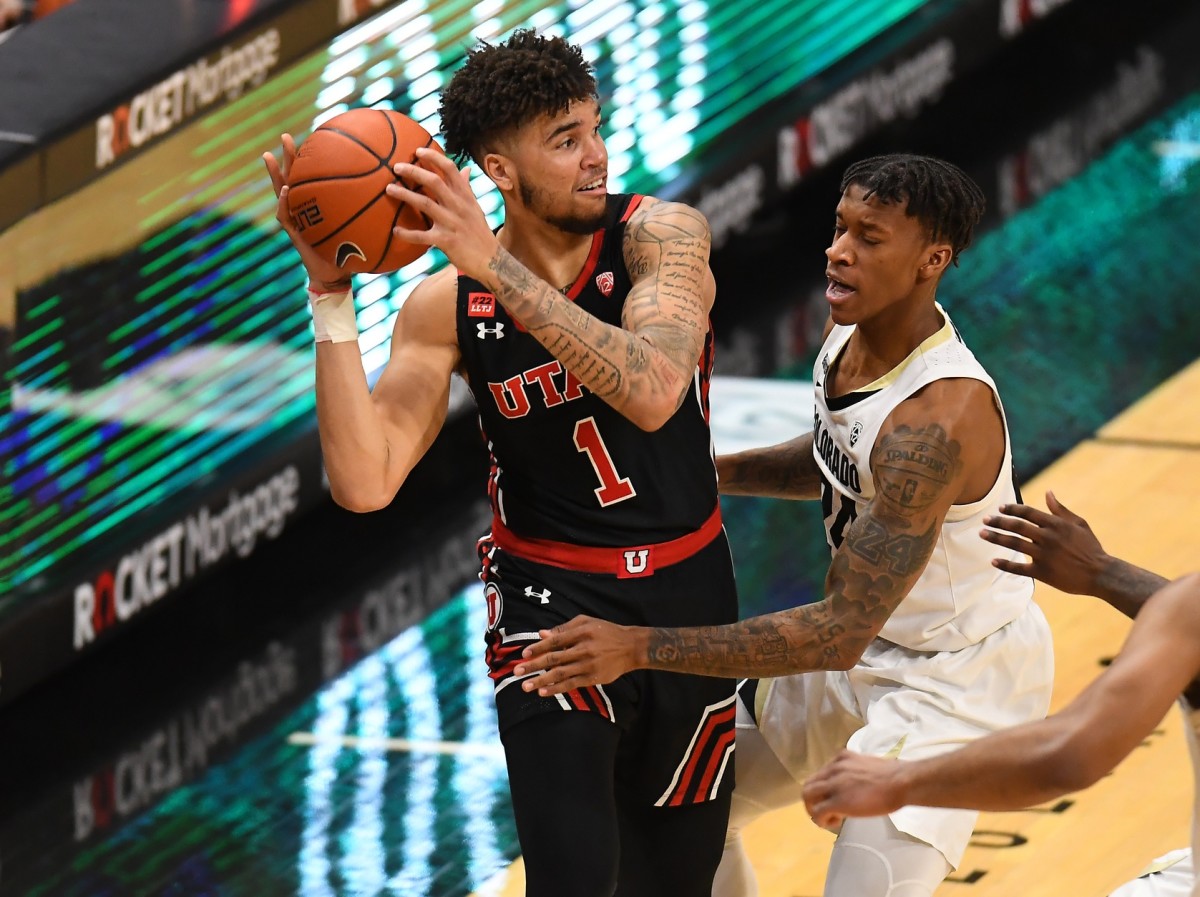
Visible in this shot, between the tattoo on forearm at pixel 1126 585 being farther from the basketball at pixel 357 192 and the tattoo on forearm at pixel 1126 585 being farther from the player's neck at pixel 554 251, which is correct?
the basketball at pixel 357 192

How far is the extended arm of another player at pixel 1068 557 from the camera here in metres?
3.71

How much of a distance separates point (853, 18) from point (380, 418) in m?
6.97

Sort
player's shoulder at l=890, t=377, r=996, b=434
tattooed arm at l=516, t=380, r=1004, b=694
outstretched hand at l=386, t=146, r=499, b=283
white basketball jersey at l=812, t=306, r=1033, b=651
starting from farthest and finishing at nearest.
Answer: white basketball jersey at l=812, t=306, r=1033, b=651, player's shoulder at l=890, t=377, r=996, b=434, tattooed arm at l=516, t=380, r=1004, b=694, outstretched hand at l=386, t=146, r=499, b=283

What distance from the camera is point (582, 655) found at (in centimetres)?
402

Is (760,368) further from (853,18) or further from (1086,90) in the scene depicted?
(1086,90)

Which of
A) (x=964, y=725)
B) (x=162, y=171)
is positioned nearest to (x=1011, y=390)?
(x=162, y=171)

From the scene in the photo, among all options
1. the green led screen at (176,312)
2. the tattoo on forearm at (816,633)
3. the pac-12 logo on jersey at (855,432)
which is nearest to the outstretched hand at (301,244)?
the tattoo on forearm at (816,633)

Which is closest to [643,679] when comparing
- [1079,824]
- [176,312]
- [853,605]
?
[853,605]

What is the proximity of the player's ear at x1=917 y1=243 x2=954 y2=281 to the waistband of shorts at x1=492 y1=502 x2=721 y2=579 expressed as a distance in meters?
0.69

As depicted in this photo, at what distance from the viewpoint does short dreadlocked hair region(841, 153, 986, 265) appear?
433 centimetres

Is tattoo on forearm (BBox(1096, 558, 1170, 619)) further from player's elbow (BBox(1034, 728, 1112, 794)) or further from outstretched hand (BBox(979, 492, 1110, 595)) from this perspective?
player's elbow (BBox(1034, 728, 1112, 794))

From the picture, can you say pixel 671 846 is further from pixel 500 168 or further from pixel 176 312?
pixel 176 312

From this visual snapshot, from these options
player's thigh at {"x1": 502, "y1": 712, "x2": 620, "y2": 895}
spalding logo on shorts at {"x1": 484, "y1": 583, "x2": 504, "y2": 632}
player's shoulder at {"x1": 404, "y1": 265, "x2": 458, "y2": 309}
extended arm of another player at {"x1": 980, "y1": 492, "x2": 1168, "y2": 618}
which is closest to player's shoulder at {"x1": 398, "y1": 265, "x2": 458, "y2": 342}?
player's shoulder at {"x1": 404, "y1": 265, "x2": 458, "y2": 309}

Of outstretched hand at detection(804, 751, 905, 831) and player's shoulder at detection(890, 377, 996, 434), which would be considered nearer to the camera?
outstretched hand at detection(804, 751, 905, 831)
